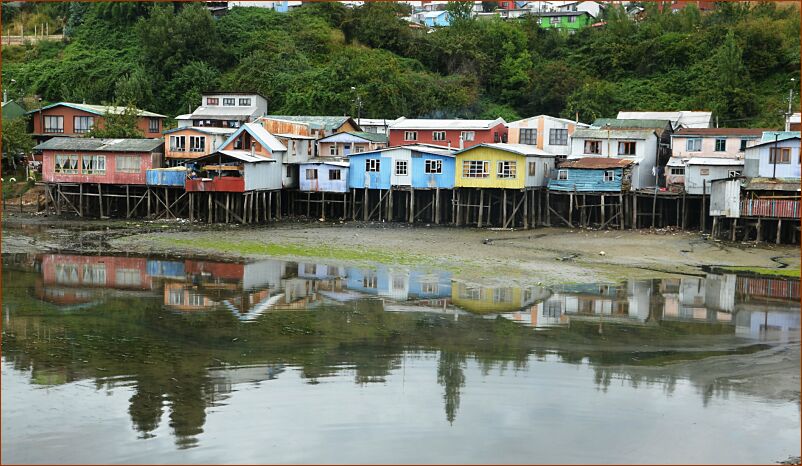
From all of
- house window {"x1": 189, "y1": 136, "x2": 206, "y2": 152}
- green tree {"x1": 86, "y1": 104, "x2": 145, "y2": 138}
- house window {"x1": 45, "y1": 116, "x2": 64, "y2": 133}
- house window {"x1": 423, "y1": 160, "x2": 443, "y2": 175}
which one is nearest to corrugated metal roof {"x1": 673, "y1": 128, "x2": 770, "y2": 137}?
house window {"x1": 423, "y1": 160, "x2": 443, "y2": 175}

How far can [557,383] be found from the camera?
1939 cm

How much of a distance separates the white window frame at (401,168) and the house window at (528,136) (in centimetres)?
734

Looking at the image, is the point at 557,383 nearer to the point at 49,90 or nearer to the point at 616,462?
the point at 616,462

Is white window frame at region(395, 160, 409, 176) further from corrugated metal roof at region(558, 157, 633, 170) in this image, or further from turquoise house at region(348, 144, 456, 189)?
corrugated metal roof at region(558, 157, 633, 170)

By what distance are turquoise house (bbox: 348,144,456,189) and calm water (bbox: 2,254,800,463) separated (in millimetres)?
19004

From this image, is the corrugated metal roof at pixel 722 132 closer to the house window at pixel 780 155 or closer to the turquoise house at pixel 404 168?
the house window at pixel 780 155

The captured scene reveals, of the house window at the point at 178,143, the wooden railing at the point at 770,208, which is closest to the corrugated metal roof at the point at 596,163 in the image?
the wooden railing at the point at 770,208

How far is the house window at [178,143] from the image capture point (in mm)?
51531

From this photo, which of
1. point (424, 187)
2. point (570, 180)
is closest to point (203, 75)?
point (424, 187)

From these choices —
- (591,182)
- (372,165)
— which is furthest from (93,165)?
(591,182)

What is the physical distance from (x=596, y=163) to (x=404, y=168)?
10002mm

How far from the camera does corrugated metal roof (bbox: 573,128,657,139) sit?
48447mm

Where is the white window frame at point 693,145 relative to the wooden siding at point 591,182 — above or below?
above

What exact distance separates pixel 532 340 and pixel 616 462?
7715 millimetres
